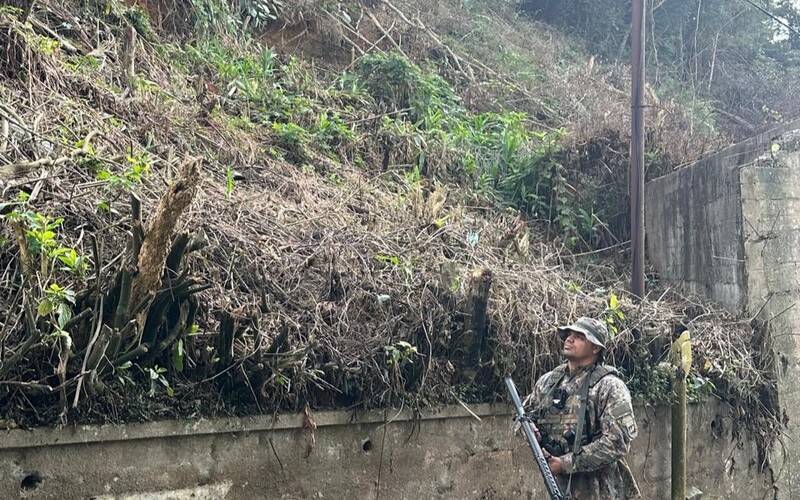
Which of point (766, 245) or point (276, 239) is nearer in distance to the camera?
point (276, 239)

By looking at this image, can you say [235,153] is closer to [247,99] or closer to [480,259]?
[247,99]

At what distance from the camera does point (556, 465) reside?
4.26m

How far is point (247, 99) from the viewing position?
8750mm

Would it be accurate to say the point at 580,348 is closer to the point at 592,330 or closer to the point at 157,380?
the point at 592,330

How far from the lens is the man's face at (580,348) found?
4.45 meters

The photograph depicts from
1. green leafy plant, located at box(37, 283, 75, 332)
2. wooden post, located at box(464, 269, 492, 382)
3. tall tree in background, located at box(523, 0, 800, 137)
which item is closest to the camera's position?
green leafy plant, located at box(37, 283, 75, 332)

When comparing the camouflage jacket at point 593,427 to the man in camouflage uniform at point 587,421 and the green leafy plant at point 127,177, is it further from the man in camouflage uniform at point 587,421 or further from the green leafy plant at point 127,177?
the green leafy plant at point 127,177

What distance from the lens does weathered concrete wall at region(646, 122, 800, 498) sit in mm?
7328

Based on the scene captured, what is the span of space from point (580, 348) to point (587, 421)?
0.45 metres

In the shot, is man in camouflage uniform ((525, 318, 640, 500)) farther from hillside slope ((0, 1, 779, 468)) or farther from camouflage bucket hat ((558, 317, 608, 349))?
hillside slope ((0, 1, 779, 468))

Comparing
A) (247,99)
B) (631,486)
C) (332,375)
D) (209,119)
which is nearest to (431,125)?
(247,99)

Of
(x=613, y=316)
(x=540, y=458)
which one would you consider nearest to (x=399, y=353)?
(x=540, y=458)

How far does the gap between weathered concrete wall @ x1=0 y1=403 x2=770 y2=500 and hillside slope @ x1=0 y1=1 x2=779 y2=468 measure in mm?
151

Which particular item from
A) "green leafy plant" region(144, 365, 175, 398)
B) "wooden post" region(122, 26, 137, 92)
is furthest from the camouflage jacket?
"wooden post" region(122, 26, 137, 92)
